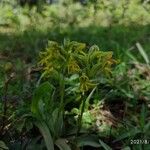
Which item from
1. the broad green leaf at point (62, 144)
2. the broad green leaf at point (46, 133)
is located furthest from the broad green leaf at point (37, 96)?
the broad green leaf at point (62, 144)

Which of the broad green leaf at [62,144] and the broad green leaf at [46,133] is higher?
the broad green leaf at [46,133]

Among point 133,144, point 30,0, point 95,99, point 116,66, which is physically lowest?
point 133,144

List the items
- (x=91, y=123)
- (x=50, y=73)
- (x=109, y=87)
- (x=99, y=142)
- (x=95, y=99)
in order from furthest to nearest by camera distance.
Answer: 1. (x=109, y=87)
2. (x=95, y=99)
3. (x=91, y=123)
4. (x=99, y=142)
5. (x=50, y=73)

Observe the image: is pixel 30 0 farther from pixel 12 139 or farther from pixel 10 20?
pixel 12 139

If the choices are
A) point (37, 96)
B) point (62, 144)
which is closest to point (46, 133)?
point (62, 144)

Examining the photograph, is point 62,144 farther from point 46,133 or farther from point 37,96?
point 37,96

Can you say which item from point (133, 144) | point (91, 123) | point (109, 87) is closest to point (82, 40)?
point (109, 87)

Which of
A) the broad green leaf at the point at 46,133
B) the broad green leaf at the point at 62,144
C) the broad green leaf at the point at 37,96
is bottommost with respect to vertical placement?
the broad green leaf at the point at 62,144

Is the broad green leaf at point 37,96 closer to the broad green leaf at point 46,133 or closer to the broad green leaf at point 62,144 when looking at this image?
the broad green leaf at point 46,133
